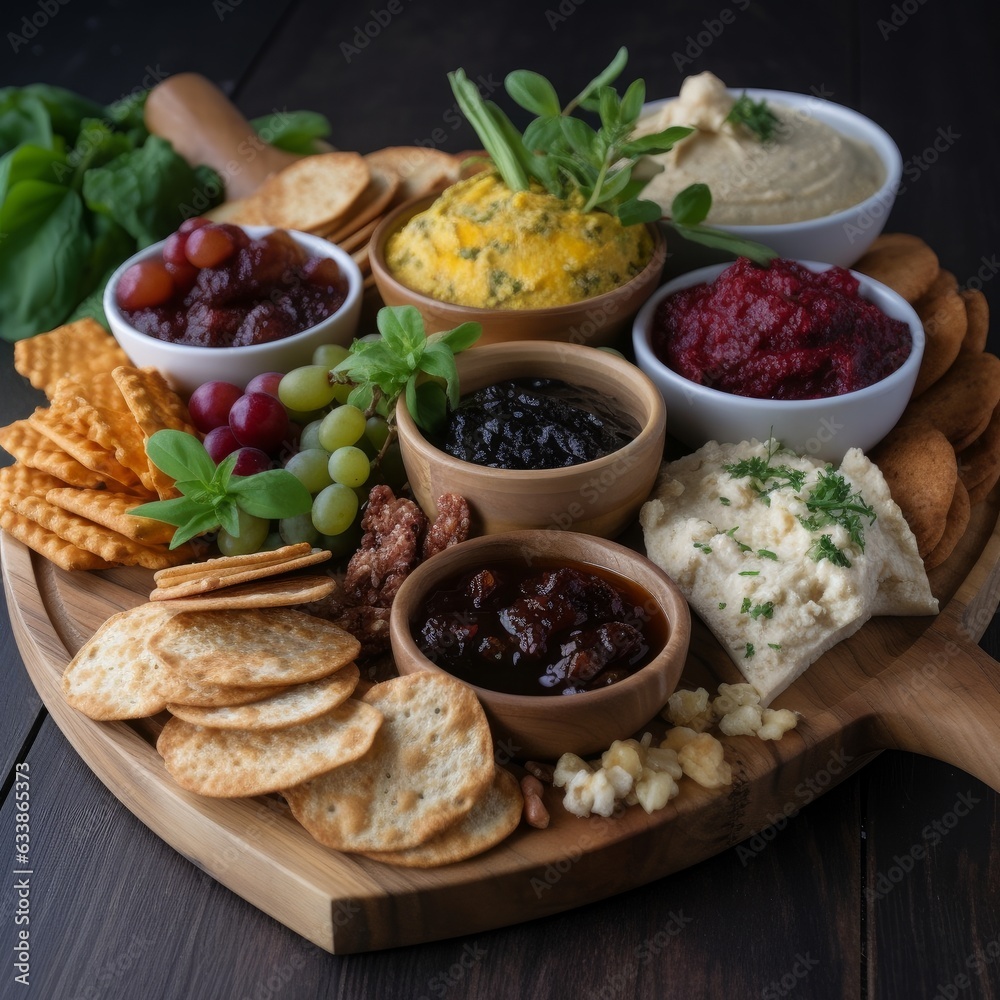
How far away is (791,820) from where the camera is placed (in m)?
2.43

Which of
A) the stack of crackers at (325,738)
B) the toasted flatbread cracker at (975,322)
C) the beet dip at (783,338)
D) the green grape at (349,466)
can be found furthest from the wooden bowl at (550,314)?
the stack of crackers at (325,738)

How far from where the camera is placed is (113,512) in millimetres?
2766

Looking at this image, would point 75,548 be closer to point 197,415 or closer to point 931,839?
point 197,415

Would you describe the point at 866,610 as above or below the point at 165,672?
below

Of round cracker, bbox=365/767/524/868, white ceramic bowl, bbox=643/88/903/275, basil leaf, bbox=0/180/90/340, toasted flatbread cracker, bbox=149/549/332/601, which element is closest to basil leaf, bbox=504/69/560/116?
white ceramic bowl, bbox=643/88/903/275

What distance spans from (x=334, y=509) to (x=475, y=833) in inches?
36.0

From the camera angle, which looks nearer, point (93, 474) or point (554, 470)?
point (554, 470)

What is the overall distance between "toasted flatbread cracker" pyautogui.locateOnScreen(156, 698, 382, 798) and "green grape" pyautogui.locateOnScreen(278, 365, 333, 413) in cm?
100

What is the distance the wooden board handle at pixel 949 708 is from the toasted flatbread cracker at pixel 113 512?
1.73m

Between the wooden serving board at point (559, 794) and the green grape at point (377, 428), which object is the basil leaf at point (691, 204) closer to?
the green grape at point (377, 428)

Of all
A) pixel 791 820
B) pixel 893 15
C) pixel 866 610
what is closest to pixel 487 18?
pixel 893 15

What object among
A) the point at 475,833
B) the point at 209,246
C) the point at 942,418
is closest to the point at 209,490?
the point at 209,246

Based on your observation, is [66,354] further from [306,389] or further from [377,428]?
[377,428]

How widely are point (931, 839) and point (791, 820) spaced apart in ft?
→ 0.95
